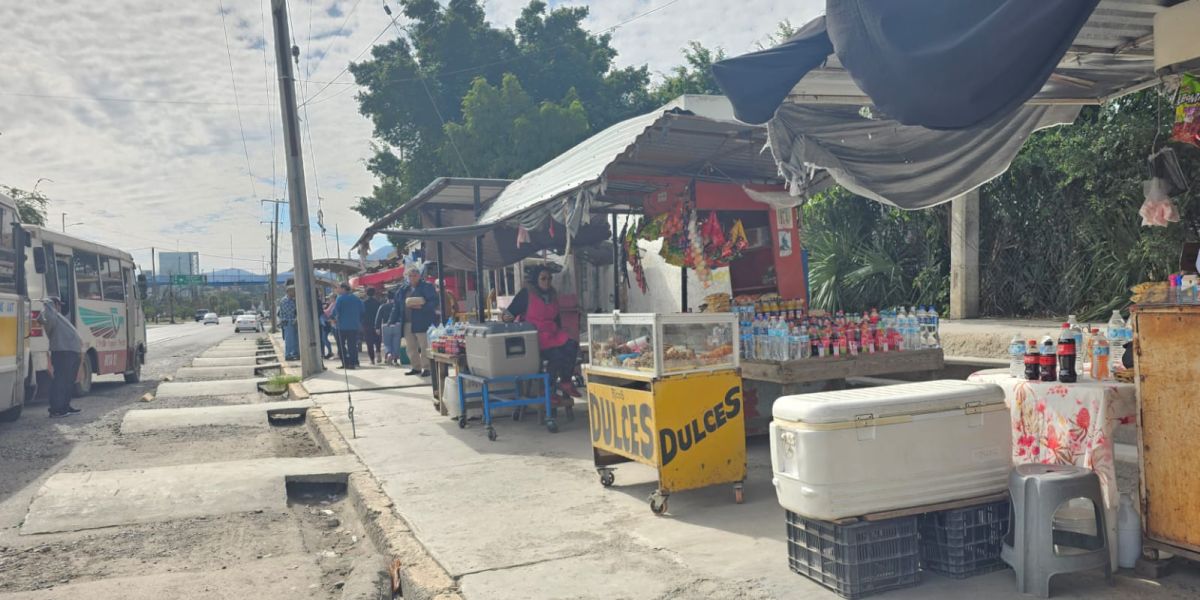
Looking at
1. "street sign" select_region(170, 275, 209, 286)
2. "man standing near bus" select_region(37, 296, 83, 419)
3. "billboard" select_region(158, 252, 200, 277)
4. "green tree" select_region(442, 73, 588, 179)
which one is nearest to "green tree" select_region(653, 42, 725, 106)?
"green tree" select_region(442, 73, 588, 179)

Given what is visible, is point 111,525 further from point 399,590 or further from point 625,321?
point 625,321

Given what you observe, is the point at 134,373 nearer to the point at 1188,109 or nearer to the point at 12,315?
the point at 12,315

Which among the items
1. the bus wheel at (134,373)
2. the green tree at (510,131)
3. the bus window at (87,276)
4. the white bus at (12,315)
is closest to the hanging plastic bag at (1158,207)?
the white bus at (12,315)

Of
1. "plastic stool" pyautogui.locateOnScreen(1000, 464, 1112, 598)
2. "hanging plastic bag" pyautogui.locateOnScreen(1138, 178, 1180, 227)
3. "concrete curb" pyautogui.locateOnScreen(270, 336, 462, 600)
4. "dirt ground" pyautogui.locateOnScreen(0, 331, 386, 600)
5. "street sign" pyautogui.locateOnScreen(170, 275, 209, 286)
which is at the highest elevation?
"street sign" pyautogui.locateOnScreen(170, 275, 209, 286)

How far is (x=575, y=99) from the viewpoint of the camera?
25422 mm

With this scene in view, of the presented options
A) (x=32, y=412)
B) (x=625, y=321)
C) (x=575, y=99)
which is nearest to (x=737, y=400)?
(x=625, y=321)

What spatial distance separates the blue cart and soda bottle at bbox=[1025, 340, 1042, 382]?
494 cm

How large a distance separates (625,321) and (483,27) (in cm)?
2758

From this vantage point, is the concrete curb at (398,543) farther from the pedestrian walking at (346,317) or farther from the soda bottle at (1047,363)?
the pedestrian walking at (346,317)

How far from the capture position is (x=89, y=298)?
13.7 metres

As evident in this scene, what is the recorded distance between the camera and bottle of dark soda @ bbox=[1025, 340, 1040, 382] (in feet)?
13.3

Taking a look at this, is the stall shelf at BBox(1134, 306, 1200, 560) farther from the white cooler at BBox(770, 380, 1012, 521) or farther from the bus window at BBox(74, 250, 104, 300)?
the bus window at BBox(74, 250, 104, 300)

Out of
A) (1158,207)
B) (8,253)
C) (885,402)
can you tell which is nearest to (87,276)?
(8,253)

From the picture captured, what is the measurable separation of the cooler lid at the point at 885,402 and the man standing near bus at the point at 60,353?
418 inches
